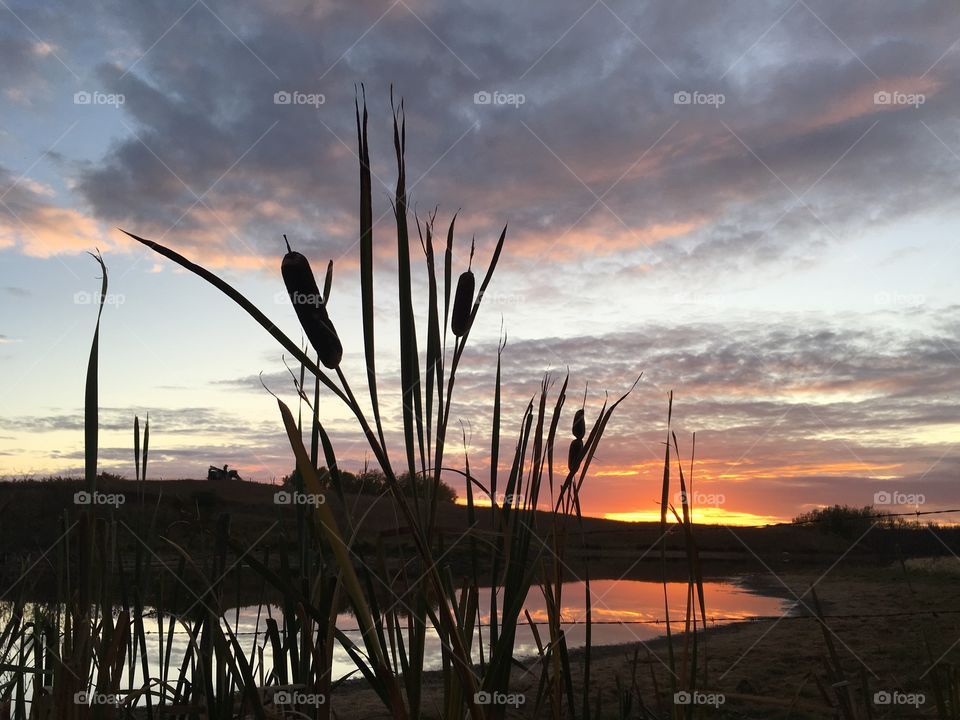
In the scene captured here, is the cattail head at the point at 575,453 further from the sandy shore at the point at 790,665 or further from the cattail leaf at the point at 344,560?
the sandy shore at the point at 790,665

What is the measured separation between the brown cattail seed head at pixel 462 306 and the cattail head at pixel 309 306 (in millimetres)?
234

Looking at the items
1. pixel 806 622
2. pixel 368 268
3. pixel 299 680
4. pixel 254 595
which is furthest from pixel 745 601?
pixel 368 268

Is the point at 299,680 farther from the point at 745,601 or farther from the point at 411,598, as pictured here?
the point at 745,601

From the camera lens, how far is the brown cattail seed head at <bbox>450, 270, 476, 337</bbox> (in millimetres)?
1015

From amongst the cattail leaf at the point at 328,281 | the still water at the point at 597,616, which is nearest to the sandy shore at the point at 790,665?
the still water at the point at 597,616

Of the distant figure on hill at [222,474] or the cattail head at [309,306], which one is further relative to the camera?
the distant figure on hill at [222,474]

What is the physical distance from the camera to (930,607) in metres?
8.68

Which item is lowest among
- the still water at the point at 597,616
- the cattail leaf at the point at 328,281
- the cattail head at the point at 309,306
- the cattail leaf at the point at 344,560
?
the still water at the point at 597,616

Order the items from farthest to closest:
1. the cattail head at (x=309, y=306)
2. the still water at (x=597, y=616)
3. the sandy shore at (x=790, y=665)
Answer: the still water at (x=597, y=616) → the sandy shore at (x=790, y=665) → the cattail head at (x=309, y=306)

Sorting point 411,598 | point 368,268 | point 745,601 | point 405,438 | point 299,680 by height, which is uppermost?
point 368,268

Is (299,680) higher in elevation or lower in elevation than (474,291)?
lower

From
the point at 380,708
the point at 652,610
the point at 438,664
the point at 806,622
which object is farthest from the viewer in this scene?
the point at 652,610

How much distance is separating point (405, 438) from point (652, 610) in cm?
926

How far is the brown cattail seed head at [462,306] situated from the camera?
3.33 ft
